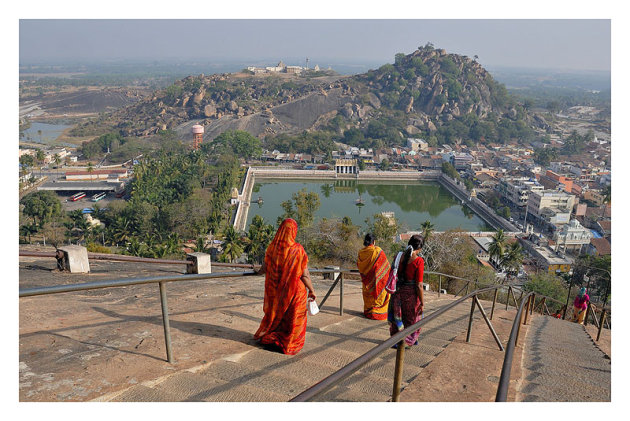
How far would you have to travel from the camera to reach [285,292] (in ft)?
9.00

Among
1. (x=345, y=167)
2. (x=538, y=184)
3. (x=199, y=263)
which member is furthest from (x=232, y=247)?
(x=345, y=167)

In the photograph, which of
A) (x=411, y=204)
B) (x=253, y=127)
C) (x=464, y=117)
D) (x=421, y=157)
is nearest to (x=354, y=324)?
(x=411, y=204)

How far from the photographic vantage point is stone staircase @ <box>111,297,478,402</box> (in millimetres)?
1966

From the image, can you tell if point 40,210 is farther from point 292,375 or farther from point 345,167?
point 345,167

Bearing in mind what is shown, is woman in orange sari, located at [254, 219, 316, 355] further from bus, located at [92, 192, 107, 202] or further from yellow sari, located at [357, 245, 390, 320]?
bus, located at [92, 192, 107, 202]

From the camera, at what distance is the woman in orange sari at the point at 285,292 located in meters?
2.70

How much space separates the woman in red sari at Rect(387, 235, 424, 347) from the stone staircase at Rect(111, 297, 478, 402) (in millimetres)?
→ 181

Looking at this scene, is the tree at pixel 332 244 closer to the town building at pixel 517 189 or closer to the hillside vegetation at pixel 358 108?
the town building at pixel 517 189

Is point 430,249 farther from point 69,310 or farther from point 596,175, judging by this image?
point 596,175

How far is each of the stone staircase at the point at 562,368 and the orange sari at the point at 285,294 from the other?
123cm

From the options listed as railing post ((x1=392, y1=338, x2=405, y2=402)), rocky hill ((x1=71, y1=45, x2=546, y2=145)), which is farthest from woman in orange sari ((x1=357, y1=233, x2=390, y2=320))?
rocky hill ((x1=71, y1=45, x2=546, y2=145))

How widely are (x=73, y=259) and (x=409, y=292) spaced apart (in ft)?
11.1

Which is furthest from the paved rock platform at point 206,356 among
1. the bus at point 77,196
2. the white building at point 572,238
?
the bus at point 77,196

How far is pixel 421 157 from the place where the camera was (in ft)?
142
